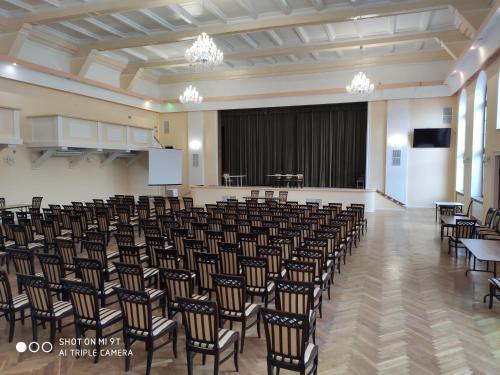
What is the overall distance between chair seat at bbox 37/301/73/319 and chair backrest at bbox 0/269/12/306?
1.42 feet

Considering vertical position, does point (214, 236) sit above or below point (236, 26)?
below

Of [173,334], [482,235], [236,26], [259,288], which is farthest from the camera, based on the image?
[236,26]

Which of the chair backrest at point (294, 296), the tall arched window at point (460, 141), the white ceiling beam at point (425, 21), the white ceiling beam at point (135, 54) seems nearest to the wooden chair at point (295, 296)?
the chair backrest at point (294, 296)

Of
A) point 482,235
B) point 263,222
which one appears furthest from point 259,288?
point 482,235

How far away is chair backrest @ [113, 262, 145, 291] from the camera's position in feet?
13.3

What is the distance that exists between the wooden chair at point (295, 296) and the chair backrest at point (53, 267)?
2.75 meters

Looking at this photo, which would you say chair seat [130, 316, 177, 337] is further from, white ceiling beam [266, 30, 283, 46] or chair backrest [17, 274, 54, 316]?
white ceiling beam [266, 30, 283, 46]

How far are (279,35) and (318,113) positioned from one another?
621cm

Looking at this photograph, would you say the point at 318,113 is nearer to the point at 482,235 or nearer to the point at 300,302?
the point at 482,235

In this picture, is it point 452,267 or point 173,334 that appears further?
point 452,267

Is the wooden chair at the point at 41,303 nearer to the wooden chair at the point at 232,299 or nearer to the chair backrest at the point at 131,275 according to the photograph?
the chair backrest at the point at 131,275

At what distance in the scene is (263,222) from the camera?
295 inches

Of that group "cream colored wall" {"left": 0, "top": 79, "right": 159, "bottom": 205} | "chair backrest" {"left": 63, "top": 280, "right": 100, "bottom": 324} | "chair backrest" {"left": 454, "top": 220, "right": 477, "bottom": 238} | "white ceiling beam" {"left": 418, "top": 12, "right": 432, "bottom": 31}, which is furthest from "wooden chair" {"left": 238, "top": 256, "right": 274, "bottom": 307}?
"white ceiling beam" {"left": 418, "top": 12, "right": 432, "bottom": 31}

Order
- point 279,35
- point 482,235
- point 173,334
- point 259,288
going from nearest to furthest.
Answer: point 173,334, point 259,288, point 482,235, point 279,35
